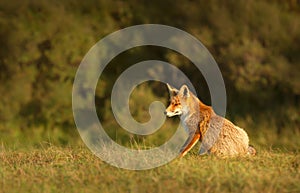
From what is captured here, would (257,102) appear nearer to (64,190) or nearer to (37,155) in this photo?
(37,155)

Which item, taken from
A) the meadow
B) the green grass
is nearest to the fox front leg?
the green grass

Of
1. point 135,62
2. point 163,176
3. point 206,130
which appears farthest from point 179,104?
point 135,62

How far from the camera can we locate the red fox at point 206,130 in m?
8.41

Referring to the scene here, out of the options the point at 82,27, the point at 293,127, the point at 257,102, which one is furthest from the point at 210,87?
the point at 82,27

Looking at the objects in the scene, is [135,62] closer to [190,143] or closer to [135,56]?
[135,56]

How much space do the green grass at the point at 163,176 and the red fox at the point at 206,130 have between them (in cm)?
35

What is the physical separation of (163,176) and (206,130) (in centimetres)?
191

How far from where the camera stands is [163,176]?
6.69m

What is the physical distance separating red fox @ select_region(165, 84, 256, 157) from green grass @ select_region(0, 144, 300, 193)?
1.15 ft

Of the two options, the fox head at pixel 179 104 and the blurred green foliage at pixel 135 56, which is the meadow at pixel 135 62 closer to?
the blurred green foliage at pixel 135 56

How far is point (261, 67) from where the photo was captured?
14.1 metres

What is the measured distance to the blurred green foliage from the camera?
14141 millimetres

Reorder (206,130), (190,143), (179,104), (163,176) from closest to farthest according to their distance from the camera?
(163,176), (190,143), (206,130), (179,104)

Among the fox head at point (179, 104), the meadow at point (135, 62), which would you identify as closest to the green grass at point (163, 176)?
the fox head at point (179, 104)
